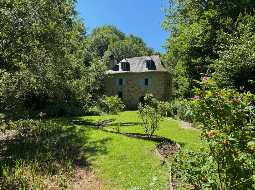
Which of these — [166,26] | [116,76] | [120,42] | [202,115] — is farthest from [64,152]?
[120,42]

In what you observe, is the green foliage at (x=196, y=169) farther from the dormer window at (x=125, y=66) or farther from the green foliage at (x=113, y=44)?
the green foliage at (x=113, y=44)

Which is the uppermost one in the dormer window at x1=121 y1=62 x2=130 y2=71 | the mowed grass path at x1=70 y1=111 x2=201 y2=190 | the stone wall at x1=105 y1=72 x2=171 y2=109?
the dormer window at x1=121 y1=62 x2=130 y2=71

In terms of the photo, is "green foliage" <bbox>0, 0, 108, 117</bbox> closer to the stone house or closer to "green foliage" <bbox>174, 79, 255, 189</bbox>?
"green foliage" <bbox>174, 79, 255, 189</bbox>

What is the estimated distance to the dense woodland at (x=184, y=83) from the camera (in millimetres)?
6652

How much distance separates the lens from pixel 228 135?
6.38 metres

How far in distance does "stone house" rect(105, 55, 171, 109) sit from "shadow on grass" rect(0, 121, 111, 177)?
116ft

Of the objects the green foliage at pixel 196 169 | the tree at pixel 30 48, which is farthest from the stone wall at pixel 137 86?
the green foliage at pixel 196 169

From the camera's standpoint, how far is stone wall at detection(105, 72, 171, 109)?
6072cm

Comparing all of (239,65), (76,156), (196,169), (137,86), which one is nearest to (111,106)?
(239,65)

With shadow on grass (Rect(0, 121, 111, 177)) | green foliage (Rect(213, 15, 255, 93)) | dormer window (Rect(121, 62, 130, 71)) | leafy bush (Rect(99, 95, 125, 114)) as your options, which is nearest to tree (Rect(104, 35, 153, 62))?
dormer window (Rect(121, 62, 130, 71))

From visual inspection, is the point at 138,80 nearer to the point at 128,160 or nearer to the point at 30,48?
the point at 30,48

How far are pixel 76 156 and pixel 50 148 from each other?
191 cm

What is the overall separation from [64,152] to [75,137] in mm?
3885

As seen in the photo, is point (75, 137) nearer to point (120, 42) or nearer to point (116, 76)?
point (116, 76)
